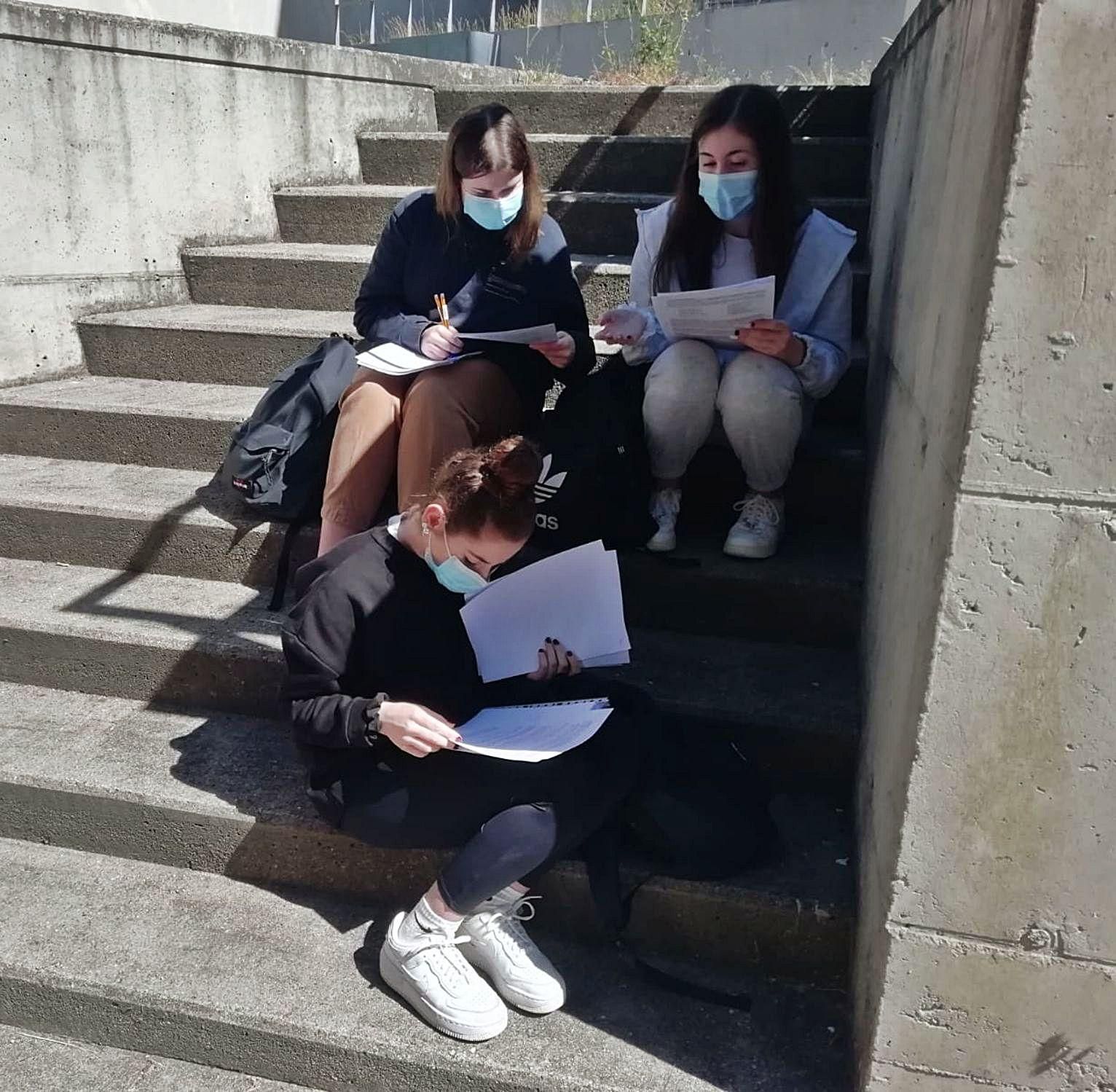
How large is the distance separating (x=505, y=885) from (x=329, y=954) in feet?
1.56

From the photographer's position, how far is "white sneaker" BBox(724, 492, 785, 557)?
2.93 meters

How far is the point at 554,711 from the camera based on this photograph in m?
2.23

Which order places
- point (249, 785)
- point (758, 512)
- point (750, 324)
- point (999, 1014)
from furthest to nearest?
1. point (758, 512)
2. point (750, 324)
3. point (249, 785)
4. point (999, 1014)

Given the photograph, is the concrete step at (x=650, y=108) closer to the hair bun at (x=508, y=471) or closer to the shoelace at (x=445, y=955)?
the hair bun at (x=508, y=471)

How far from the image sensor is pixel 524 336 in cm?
279

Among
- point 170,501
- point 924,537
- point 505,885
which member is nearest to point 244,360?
point 170,501

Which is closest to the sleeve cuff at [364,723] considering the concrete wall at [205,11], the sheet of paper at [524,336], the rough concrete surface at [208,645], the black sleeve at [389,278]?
the rough concrete surface at [208,645]

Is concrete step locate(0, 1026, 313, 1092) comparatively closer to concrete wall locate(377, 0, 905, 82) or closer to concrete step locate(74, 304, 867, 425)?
concrete step locate(74, 304, 867, 425)

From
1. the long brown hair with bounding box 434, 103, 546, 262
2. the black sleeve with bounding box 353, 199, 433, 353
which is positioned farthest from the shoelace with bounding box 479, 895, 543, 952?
the long brown hair with bounding box 434, 103, 546, 262

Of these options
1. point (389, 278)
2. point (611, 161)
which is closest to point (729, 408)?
point (389, 278)

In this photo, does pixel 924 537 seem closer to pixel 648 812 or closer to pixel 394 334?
pixel 648 812

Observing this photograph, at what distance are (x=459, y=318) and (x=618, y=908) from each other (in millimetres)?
1762

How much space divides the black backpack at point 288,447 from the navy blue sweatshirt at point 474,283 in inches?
9.5

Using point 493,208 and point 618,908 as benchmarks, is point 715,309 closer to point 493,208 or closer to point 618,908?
point 493,208
